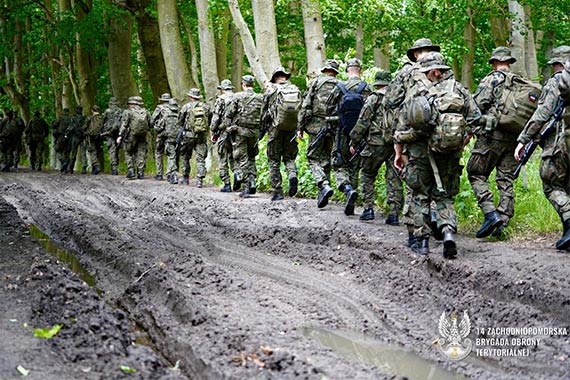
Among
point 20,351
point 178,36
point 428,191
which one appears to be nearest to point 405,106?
point 428,191

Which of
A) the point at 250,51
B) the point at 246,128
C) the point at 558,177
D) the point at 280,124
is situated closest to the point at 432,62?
the point at 558,177

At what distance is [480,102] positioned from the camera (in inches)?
384

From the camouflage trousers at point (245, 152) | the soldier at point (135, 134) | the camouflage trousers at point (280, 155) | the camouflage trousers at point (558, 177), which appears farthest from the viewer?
the soldier at point (135, 134)

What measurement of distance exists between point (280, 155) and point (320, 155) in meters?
1.67

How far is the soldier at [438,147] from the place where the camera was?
27.9 feet

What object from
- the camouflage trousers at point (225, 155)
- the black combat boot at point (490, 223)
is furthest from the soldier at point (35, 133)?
the black combat boot at point (490, 223)

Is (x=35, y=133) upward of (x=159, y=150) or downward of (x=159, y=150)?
upward

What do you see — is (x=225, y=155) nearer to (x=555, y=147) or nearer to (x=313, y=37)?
(x=313, y=37)

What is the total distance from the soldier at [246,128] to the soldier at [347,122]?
3460 mm

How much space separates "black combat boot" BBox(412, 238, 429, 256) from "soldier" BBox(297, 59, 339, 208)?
3815 mm

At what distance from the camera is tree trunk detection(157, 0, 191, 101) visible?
22.4 m

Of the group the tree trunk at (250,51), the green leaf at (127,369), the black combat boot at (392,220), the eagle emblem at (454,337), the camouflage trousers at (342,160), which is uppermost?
the tree trunk at (250,51)

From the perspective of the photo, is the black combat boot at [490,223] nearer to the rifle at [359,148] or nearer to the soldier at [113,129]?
the rifle at [359,148]

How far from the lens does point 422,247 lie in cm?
889
